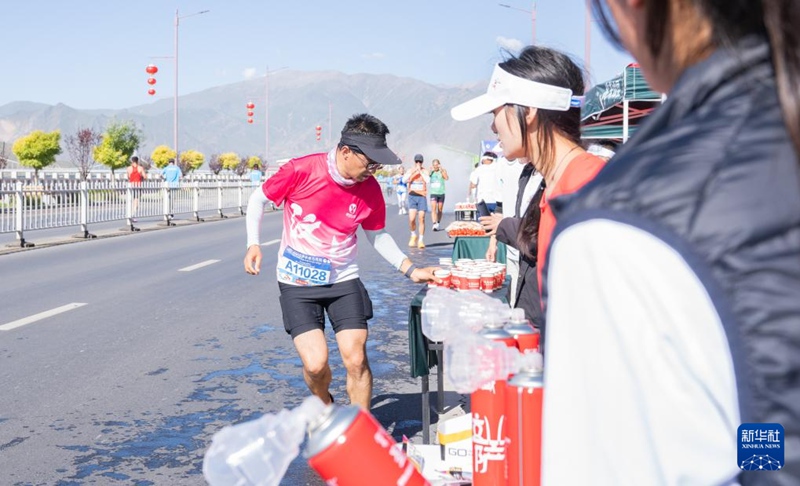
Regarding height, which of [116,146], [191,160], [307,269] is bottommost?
[307,269]

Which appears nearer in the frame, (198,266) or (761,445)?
(761,445)

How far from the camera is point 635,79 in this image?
1388 cm

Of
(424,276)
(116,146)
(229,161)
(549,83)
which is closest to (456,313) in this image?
(549,83)

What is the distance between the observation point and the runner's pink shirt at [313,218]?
535 centimetres

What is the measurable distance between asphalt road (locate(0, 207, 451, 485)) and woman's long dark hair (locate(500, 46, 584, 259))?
99.3 inches

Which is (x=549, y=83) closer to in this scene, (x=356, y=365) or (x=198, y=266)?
(x=356, y=365)

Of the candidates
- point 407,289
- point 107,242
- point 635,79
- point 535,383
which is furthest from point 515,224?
point 107,242

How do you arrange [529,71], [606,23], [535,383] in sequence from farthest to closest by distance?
[529,71], [535,383], [606,23]

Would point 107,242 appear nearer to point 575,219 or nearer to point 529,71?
point 529,71

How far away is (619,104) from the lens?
57.2 ft

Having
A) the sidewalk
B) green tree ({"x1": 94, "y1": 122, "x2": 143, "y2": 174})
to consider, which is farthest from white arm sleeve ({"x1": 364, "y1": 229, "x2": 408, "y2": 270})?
green tree ({"x1": 94, "y1": 122, "x2": 143, "y2": 174})

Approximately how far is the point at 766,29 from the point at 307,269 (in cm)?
450

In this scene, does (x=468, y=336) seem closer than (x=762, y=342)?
No

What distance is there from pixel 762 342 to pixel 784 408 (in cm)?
8
